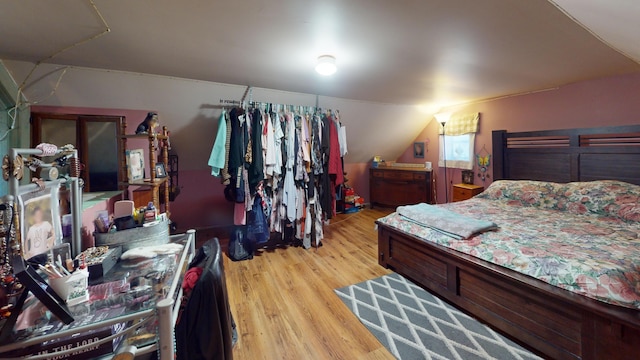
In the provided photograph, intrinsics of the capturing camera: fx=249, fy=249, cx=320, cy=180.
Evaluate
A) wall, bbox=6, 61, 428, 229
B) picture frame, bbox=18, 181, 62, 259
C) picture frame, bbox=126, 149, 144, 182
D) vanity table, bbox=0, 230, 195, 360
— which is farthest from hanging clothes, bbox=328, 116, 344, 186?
picture frame, bbox=18, 181, 62, 259

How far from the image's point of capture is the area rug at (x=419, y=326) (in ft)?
4.86

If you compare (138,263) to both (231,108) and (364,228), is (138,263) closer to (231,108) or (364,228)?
(231,108)

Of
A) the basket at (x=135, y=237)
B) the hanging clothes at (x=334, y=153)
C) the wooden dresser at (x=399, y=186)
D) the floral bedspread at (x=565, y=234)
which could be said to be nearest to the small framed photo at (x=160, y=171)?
the basket at (x=135, y=237)

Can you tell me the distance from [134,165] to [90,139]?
101 cm

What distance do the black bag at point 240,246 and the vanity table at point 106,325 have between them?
1826 millimetres

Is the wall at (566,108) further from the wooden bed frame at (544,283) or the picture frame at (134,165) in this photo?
the picture frame at (134,165)

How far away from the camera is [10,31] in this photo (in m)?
1.58

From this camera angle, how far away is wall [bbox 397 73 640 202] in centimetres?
264

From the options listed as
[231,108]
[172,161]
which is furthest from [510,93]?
[172,161]

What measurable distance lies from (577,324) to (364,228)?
105 inches

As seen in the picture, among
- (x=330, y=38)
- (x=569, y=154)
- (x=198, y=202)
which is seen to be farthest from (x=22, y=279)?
(x=569, y=154)

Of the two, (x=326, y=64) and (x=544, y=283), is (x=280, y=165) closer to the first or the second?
(x=326, y=64)

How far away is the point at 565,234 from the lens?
1881mm

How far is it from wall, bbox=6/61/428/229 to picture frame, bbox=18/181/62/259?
73.6 inches
